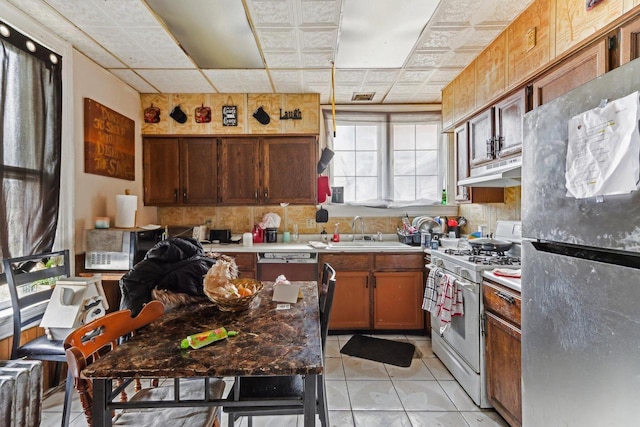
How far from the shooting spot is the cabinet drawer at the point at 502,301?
1.66 m

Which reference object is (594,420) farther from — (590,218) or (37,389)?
(37,389)

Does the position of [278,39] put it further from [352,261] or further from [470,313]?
[470,313]

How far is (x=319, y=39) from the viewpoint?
7.72 feet

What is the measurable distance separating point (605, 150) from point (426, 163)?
2.90 meters

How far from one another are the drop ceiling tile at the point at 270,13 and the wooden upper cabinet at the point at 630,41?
5.70 feet

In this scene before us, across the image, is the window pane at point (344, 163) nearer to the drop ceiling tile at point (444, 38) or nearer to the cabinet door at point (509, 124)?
the drop ceiling tile at point (444, 38)

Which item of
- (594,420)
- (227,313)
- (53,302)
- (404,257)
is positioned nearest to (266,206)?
(404,257)

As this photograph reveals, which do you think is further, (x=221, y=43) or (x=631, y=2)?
(x=221, y=43)

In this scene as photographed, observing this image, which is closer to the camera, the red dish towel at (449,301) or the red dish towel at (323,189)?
the red dish towel at (449,301)

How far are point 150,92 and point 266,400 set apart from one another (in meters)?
3.54

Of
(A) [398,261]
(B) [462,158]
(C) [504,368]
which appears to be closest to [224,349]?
(C) [504,368]

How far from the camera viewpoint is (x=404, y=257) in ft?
10.4

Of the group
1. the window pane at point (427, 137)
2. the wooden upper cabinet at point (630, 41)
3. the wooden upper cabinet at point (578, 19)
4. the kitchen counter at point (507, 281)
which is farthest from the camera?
the window pane at point (427, 137)

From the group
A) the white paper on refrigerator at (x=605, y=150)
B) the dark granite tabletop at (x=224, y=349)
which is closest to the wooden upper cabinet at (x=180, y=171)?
the dark granite tabletop at (x=224, y=349)
